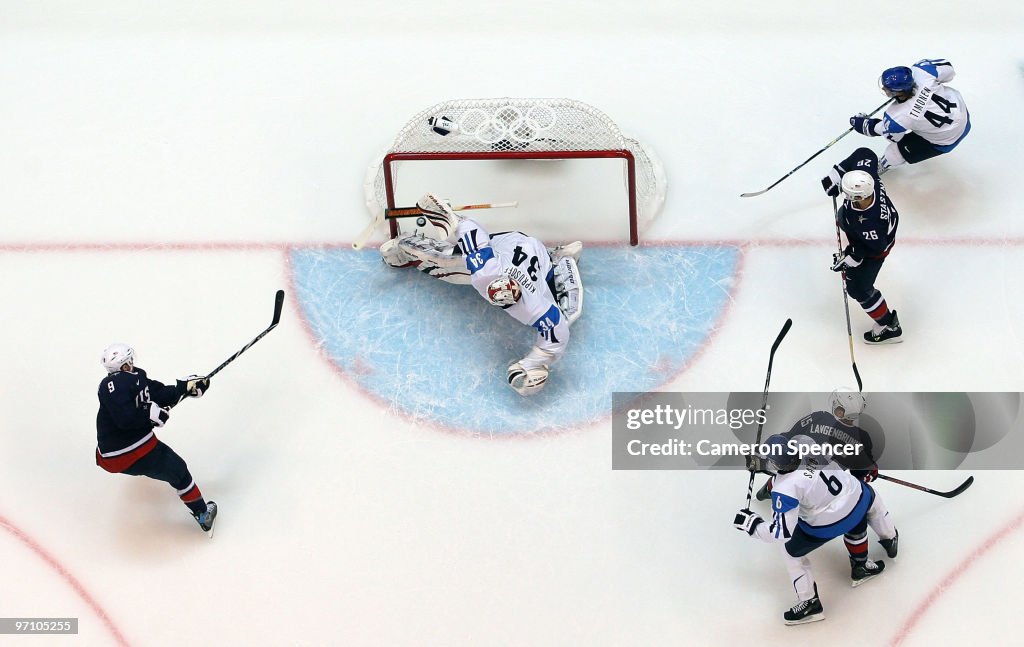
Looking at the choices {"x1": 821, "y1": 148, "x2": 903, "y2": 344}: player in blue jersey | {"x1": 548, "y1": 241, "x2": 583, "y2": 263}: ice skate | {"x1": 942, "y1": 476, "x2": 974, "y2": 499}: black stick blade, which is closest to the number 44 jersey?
{"x1": 821, "y1": 148, "x2": 903, "y2": 344}: player in blue jersey

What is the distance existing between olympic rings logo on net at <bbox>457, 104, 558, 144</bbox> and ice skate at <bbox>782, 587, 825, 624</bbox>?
264cm

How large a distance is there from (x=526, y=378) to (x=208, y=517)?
1.58 meters

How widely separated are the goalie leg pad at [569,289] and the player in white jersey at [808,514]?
4.08ft

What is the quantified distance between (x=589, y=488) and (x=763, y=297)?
1.40 meters

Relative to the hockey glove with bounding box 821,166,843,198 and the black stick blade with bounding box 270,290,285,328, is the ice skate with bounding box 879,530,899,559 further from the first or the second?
the black stick blade with bounding box 270,290,285,328

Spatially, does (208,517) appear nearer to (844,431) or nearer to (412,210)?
(412,210)

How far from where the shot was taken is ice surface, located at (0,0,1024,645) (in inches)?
212

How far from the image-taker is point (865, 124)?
247 inches

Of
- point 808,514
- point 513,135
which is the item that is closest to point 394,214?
point 513,135

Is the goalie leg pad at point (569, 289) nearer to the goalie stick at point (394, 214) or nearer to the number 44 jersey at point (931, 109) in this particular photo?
the goalie stick at point (394, 214)

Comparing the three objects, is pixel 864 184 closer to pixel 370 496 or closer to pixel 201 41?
pixel 370 496

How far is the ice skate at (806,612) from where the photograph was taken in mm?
5199

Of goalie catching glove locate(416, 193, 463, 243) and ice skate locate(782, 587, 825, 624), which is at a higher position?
goalie catching glove locate(416, 193, 463, 243)

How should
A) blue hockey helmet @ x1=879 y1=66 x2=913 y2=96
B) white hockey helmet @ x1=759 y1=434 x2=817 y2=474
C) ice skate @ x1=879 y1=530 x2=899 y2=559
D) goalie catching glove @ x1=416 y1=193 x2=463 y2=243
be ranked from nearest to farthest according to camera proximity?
white hockey helmet @ x1=759 y1=434 x2=817 y2=474 → ice skate @ x1=879 y1=530 x2=899 y2=559 → goalie catching glove @ x1=416 y1=193 x2=463 y2=243 → blue hockey helmet @ x1=879 y1=66 x2=913 y2=96
